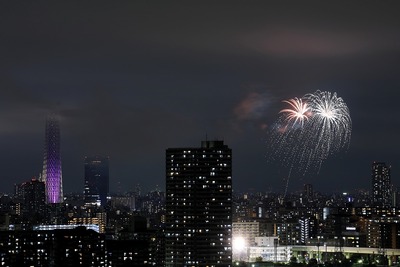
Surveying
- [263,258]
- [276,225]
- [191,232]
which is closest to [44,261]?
[191,232]

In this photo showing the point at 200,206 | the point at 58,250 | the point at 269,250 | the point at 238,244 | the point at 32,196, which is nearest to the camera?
the point at 58,250

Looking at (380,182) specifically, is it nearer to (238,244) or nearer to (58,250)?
(238,244)

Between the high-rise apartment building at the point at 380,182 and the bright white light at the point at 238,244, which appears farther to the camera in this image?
the high-rise apartment building at the point at 380,182

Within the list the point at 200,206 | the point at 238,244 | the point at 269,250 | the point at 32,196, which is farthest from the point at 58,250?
the point at 32,196

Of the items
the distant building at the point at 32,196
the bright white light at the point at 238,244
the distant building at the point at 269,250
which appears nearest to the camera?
the bright white light at the point at 238,244

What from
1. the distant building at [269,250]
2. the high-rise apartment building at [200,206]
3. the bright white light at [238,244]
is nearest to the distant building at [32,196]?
the distant building at [269,250]

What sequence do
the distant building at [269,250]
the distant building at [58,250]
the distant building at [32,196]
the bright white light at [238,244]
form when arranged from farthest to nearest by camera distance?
the distant building at [32,196], the distant building at [269,250], the bright white light at [238,244], the distant building at [58,250]

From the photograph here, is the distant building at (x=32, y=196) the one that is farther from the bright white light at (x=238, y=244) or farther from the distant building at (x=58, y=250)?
the distant building at (x=58, y=250)

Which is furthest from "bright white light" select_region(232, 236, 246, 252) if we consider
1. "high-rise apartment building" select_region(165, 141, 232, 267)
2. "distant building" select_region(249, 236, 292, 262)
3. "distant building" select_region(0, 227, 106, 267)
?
"distant building" select_region(0, 227, 106, 267)

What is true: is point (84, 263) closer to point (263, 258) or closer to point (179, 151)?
point (179, 151)
